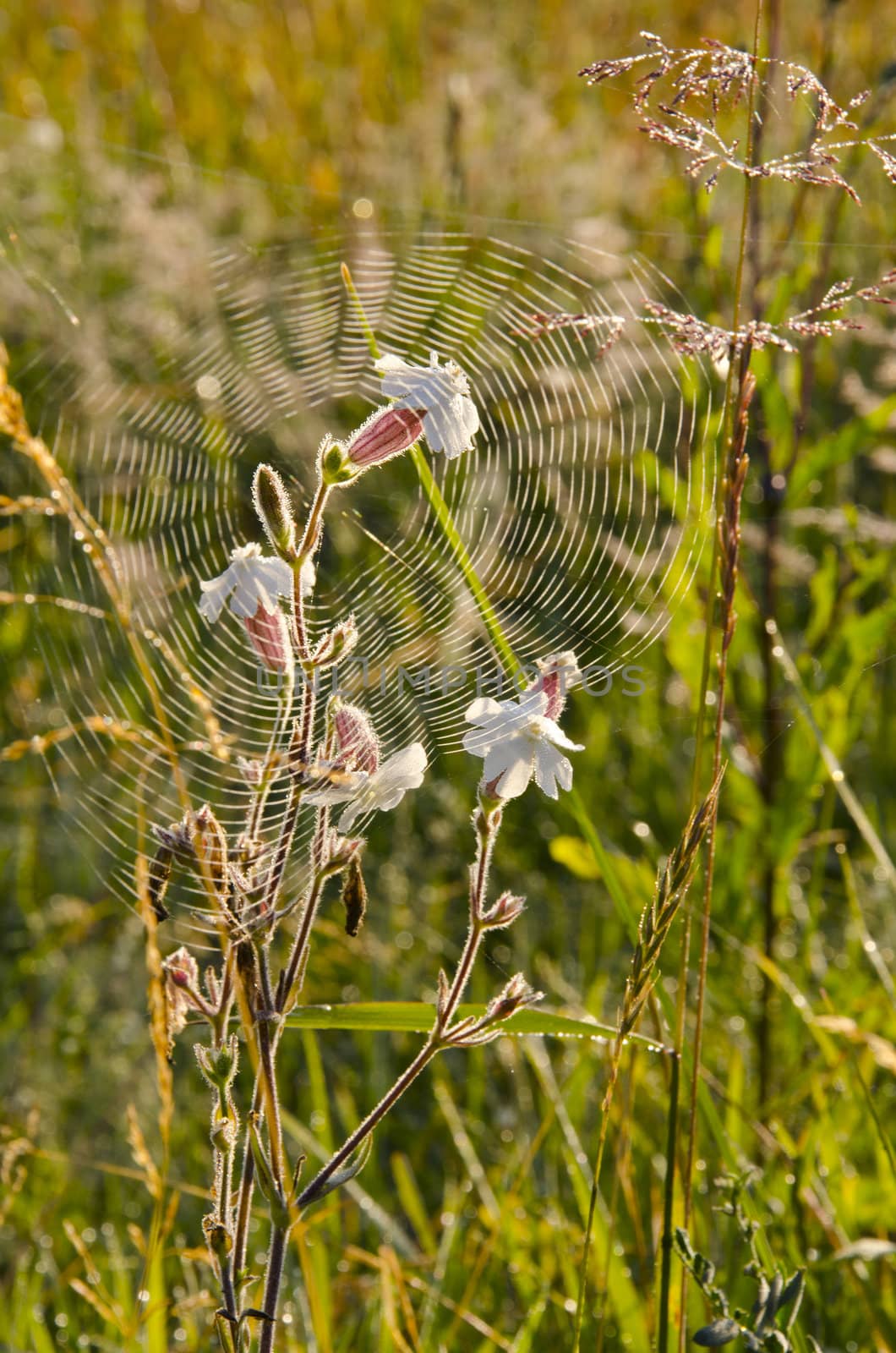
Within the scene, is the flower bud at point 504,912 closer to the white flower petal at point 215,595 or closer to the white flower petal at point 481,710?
the white flower petal at point 481,710

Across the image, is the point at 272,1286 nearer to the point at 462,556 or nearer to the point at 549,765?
the point at 549,765

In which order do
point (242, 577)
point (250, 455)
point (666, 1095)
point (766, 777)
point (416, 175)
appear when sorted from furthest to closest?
point (416, 175) → point (250, 455) → point (766, 777) → point (666, 1095) → point (242, 577)

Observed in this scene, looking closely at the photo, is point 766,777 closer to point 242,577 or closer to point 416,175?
point 242,577

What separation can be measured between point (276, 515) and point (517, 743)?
22 centimetres

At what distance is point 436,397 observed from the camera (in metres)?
0.89

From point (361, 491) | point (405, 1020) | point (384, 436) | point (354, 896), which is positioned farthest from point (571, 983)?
point (384, 436)

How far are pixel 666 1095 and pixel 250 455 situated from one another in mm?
1579

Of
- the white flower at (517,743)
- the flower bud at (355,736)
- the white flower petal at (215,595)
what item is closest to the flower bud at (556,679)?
the white flower at (517,743)

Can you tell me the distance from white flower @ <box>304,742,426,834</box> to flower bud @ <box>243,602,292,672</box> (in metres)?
0.10

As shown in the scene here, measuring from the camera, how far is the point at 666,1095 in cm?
167

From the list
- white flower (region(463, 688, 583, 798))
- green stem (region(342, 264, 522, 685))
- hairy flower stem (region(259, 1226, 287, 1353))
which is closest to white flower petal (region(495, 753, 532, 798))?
white flower (region(463, 688, 583, 798))

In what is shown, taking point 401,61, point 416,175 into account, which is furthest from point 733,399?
point 401,61

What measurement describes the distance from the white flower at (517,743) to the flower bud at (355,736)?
0.07m

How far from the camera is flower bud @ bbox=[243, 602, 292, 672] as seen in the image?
913 mm
